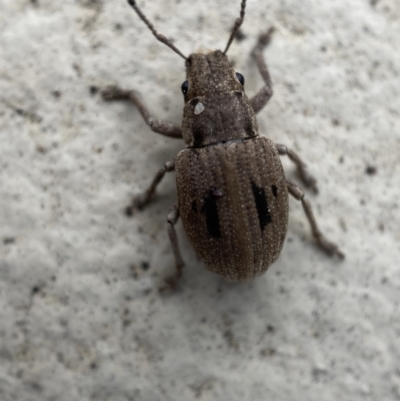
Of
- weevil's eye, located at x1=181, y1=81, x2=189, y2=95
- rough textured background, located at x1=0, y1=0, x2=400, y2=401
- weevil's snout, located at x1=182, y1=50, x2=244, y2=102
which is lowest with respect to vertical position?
rough textured background, located at x1=0, y1=0, x2=400, y2=401

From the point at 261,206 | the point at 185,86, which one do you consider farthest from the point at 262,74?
the point at 261,206

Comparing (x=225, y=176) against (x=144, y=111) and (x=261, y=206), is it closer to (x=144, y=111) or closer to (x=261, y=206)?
(x=261, y=206)

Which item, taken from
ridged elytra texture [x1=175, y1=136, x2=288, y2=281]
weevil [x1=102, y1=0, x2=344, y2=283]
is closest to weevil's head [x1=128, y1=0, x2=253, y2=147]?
weevil [x1=102, y1=0, x2=344, y2=283]

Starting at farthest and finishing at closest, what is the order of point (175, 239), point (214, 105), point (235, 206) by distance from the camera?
point (175, 239), point (214, 105), point (235, 206)

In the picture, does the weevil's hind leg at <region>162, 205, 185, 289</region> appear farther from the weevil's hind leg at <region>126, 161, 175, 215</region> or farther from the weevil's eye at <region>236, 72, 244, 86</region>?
the weevil's eye at <region>236, 72, 244, 86</region>

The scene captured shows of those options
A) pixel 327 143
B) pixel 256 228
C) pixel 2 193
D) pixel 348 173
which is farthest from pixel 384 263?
pixel 2 193

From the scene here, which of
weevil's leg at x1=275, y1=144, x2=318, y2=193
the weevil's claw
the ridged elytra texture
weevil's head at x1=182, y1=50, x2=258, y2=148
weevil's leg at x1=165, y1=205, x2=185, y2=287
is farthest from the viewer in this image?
the weevil's claw
